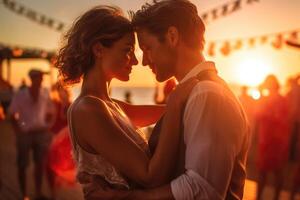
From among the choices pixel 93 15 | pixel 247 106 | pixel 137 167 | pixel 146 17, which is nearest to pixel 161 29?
pixel 146 17

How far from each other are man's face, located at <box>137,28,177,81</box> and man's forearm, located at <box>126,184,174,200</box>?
50 cm

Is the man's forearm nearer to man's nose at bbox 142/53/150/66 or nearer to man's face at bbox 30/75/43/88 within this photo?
man's nose at bbox 142/53/150/66

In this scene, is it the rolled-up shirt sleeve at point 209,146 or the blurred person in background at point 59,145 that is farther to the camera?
the blurred person in background at point 59,145

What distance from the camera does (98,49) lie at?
2230 millimetres

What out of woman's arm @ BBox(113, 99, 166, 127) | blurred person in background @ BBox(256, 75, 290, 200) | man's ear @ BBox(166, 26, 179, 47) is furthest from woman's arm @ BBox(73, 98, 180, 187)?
blurred person in background @ BBox(256, 75, 290, 200)

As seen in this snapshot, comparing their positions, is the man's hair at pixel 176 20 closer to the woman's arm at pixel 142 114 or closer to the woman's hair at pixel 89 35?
the woman's hair at pixel 89 35

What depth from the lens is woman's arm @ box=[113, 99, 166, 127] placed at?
285 cm

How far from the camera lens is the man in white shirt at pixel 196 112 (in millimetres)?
1792

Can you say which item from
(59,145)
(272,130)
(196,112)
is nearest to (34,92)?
(59,145)

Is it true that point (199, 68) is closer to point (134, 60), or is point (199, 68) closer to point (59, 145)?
point (134, 60)

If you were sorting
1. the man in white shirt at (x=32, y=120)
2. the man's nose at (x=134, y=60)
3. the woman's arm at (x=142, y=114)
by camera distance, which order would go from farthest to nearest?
the man in white shirt at (x=32, y=120)
the woman's arm at (x=142, y=114)
the man's nose at (x=134, y=60)

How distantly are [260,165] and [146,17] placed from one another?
525 centimetres

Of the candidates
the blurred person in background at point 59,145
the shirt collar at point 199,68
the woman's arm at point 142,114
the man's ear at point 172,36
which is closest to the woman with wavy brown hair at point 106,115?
the shirt collar at point 199,68

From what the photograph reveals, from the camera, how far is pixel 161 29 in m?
2.01
